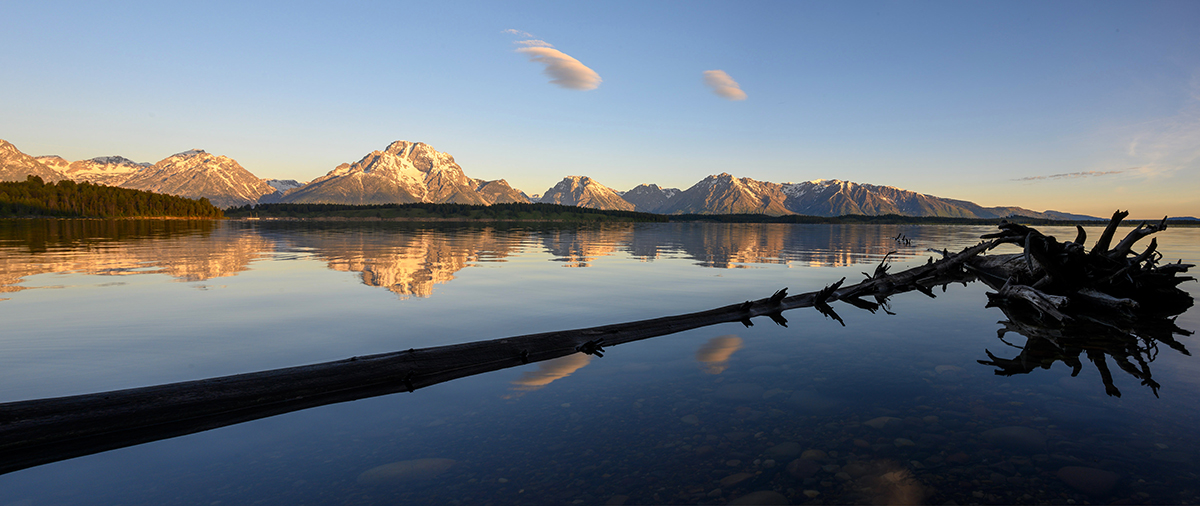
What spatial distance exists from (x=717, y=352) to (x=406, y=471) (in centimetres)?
856

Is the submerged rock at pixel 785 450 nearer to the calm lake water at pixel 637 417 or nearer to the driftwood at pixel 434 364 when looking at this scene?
the calm lake water at pixel 637 417

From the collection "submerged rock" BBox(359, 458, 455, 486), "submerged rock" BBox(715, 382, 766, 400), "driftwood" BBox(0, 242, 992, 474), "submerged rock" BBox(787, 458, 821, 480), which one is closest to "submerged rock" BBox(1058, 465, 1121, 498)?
"submerged rock" BBox(787, 458, 821, 480)

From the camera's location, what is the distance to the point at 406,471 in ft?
22.5

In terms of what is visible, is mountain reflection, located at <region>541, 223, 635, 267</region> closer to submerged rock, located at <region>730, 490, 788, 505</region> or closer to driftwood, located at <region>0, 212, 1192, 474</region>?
driftwood, located at <region>0, 212, 1192, 474</region>

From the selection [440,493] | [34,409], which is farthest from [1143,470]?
[34,409]

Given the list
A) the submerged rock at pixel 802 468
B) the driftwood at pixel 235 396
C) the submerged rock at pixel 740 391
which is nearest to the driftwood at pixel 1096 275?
the submerged rock at pixel 740 391

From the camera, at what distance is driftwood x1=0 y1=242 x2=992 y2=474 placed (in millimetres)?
7100

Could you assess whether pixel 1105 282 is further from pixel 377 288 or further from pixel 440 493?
pixel 377 288

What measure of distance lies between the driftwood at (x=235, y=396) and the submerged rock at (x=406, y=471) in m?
3.08

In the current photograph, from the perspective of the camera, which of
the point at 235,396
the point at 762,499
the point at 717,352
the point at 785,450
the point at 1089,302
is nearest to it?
the point at 762,499

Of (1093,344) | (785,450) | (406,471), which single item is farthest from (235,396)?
(1093,344)

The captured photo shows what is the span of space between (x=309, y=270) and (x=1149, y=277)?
4129 centimetres

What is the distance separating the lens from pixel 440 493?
6281mm

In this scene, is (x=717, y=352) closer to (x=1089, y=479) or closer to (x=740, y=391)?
(x=740, y=391)
